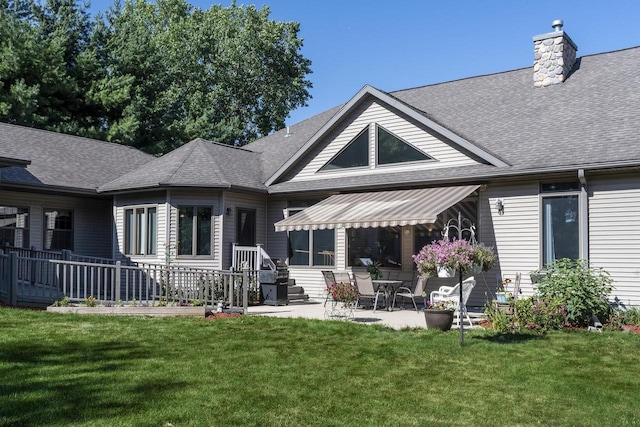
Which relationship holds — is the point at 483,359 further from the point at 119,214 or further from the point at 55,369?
the point at 119,214

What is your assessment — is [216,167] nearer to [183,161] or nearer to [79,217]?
[183,161]

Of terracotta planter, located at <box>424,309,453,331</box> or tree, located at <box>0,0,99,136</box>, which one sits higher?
tree, located at <box>0,0,99,136</box>

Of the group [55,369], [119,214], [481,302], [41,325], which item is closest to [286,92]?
[119,214]

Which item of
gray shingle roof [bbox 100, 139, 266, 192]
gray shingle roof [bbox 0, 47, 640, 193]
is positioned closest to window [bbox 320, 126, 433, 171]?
gray shingle roof [bbox 0, 47, 640, 193]

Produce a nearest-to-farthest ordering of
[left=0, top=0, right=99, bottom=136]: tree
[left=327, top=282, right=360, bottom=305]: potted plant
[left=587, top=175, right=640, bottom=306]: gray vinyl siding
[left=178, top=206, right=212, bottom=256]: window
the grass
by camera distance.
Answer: the grass < [left=327, top=282, right=360, bottom=305]: potted plant < [left=587, top=175, right=640, bottom=306]: gray vinyl siding < [left=178, top=206, right=212, bottom=256]: window < [left=0, top=0, right=99, bottom=136]: tree

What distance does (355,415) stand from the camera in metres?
6.00

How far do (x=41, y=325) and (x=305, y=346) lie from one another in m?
4.94

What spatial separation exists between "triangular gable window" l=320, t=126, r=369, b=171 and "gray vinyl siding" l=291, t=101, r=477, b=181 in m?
0.13

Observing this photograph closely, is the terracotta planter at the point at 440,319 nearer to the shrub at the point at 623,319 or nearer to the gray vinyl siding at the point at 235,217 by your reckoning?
the shrub at the point at 623,319

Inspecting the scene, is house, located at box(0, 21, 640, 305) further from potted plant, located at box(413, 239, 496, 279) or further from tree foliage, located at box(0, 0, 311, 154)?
tree foliage, located at box(0, 0, 311, 154)

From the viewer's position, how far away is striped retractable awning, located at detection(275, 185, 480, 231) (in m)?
13.7

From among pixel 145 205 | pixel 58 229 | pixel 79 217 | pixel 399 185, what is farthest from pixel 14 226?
pixel 399 185

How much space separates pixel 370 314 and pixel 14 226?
39.9 feet

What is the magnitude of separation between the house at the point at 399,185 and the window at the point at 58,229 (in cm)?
5
